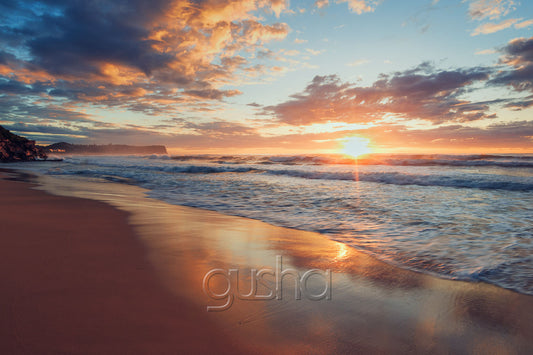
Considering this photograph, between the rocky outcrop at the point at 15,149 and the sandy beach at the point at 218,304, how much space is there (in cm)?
3217

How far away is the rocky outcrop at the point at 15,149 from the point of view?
84.2 ft

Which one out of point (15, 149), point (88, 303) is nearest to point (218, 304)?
point (88, 303)

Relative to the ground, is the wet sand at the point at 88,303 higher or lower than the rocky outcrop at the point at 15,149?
lower

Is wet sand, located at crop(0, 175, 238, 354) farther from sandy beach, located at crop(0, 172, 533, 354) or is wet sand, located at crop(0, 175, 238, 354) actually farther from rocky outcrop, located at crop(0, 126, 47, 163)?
rocky outcrop, located at crop(0, 126, 47, 163)

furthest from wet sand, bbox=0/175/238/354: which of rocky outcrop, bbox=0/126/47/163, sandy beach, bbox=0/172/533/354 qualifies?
rocky outcrop, bbox=0/126/47/163

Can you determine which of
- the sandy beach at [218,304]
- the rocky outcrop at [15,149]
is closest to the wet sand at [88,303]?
the sandy beach at [218,304]

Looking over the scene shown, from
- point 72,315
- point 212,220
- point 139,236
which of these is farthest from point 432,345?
point 212,220

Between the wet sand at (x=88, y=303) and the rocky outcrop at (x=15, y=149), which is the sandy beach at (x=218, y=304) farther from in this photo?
the rocky outcrop at (x=15, y=149)

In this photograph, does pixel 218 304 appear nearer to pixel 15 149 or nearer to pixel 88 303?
pixel 88 303

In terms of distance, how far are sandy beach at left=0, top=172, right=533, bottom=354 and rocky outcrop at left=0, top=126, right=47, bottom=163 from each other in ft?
Result: 106

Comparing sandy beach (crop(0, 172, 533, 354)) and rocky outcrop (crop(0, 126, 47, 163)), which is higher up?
rocky outcrop (crop(0, 126, 47, 163))

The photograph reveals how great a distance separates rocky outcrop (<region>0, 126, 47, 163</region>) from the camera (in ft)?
84.2

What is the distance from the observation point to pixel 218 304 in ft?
6.44

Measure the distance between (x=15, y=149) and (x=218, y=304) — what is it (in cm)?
3760
